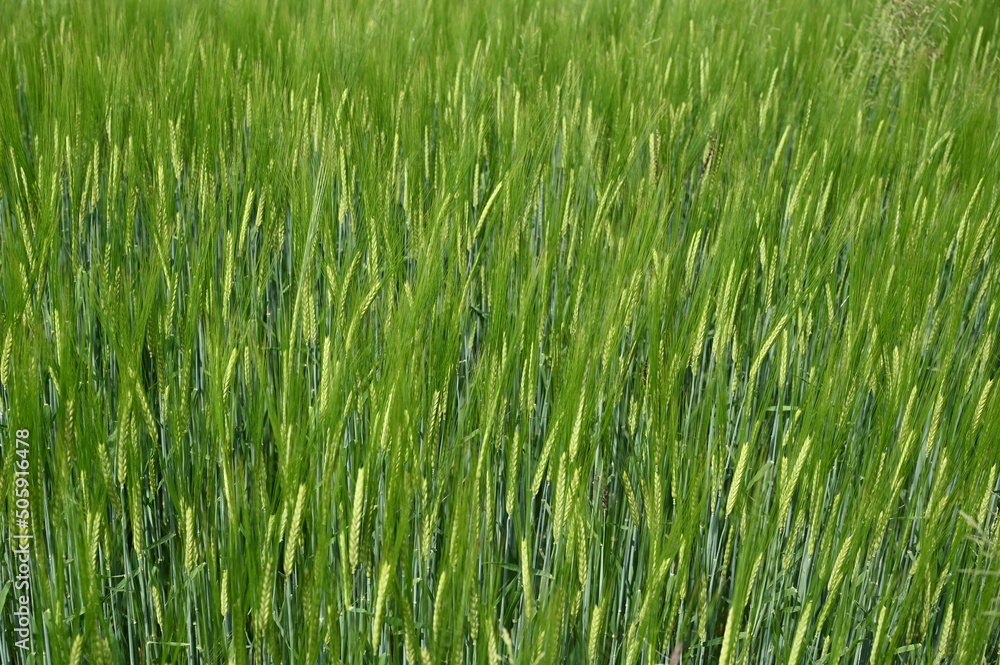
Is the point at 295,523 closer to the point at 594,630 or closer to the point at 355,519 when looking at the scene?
the point at 355,519

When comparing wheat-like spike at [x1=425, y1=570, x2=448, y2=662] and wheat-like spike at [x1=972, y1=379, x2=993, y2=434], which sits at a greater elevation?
wheat-like spike at [x1=972, y1=379, x2=993, y2=434]

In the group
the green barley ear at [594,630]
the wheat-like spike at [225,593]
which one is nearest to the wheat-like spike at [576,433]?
the green barley ear at [594,630]

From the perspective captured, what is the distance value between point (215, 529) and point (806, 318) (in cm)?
66

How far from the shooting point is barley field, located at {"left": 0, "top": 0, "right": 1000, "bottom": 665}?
696mm

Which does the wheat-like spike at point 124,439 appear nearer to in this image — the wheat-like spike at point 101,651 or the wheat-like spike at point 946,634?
the wheat-like spike at point 101,651

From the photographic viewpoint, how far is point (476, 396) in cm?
87

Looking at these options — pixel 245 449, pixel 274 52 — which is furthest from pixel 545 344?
pixel 274 52

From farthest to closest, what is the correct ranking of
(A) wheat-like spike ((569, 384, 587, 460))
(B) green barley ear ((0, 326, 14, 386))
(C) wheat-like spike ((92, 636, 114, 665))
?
(B) green barley ear ((0, 326, 14, 386))
(A) wheat-like spike ((569, 384, 587, 460))
(C) wheat-like spike ((92, 636, 114, 665))

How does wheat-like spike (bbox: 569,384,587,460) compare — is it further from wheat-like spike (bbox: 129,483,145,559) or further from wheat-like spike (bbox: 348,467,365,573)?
wheat-like spike (bbox: 129,483,145,559)

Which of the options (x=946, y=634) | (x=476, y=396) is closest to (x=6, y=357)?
(x=476, y=396)

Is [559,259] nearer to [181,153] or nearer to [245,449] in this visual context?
[245,449]

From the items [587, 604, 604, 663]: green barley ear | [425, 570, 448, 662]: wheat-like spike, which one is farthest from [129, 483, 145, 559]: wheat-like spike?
[587, 604, 604, 663]: green barley ear

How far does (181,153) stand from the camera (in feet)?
4.46

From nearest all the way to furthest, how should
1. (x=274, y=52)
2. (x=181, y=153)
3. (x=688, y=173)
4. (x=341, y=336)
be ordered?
(x=341, y=336) < (x=181, y=153) < (x=688, y=173) < (x=274, y=52)
